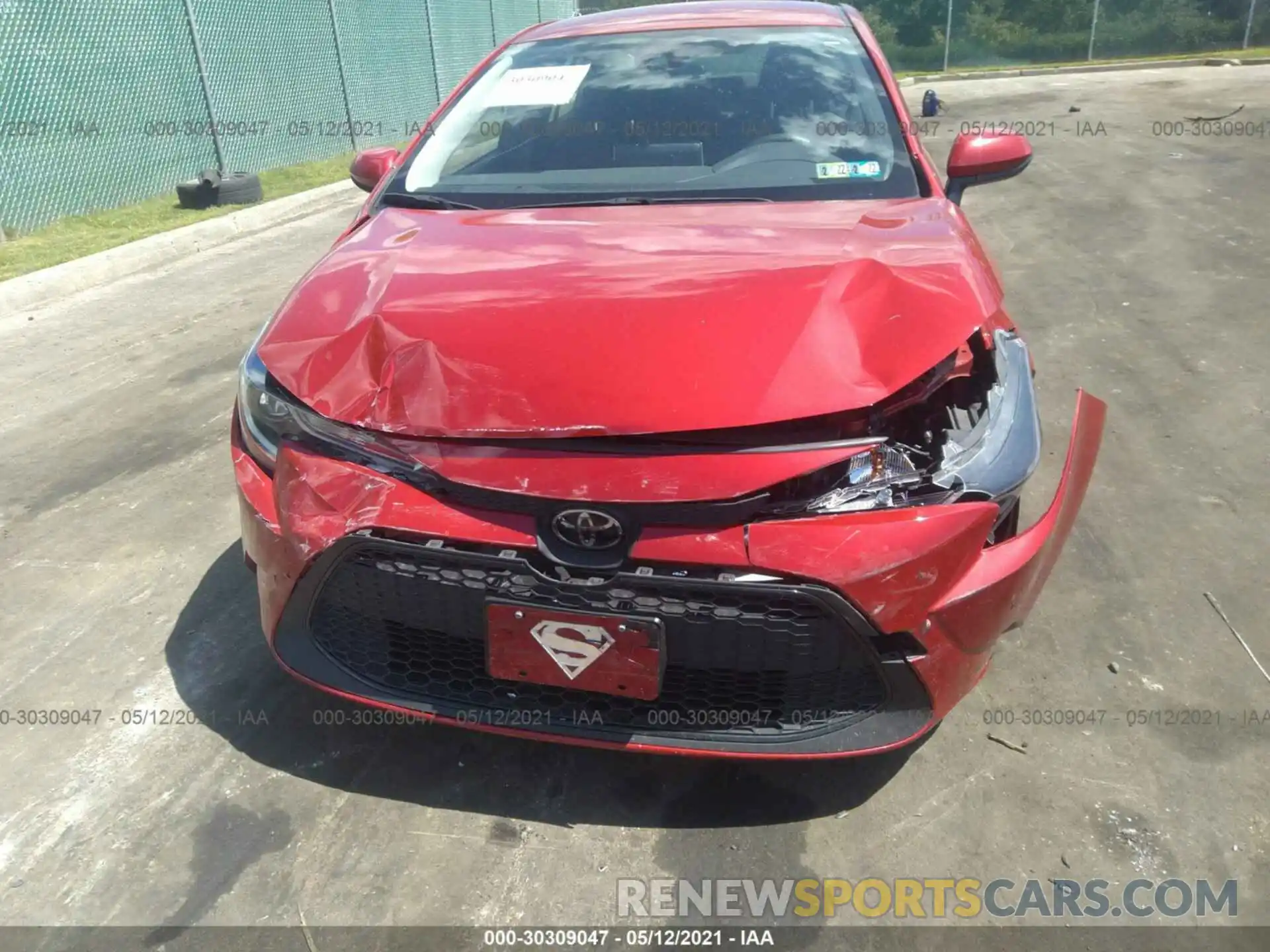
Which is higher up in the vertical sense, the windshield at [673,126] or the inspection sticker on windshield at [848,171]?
the windshield at [673,126]

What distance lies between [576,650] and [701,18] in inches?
102

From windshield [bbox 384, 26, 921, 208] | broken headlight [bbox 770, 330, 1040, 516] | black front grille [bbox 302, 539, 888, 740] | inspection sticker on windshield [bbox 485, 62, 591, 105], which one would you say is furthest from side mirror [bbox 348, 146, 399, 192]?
broken headlight [bbox 770, 330, 1040, 516]

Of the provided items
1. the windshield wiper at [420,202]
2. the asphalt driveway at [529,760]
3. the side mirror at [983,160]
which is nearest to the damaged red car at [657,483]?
the asphalt driveway at [529,760]

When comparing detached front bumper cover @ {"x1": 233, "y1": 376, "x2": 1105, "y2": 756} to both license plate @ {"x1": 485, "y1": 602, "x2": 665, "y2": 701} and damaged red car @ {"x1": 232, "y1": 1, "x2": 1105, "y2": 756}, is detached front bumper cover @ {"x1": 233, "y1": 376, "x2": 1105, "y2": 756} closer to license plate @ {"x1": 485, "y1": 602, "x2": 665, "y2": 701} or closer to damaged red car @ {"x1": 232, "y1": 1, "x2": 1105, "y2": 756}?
damaged red car @ {"x1": 232, "y1": 1, "x2": 1105, "y2": 756}

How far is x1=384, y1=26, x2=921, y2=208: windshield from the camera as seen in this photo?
2693 millimetres

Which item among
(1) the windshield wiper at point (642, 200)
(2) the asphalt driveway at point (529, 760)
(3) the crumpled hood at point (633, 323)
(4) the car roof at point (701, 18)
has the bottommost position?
(2) the asphalt driveway at point (529, 760)

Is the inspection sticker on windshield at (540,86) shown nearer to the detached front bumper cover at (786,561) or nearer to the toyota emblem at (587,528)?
the detached front bumper cover at (786,561)

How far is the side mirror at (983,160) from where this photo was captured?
9.92 feet

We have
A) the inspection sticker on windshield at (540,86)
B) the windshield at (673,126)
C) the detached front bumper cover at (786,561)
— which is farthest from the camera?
the inspection sticker on windshield at (540,86)

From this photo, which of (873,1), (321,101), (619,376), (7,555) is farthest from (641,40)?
(873,1)

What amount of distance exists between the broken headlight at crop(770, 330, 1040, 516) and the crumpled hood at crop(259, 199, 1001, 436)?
136 millimetres

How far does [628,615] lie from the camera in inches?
68.3

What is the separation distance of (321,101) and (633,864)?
1287 centimetres

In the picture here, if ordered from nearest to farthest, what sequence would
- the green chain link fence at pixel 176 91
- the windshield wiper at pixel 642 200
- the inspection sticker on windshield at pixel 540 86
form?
the windshield wiper at pixel 642 200, the inspection sticker on windshield at pixel 540 86, the green chain link fence at pixel 176 91
